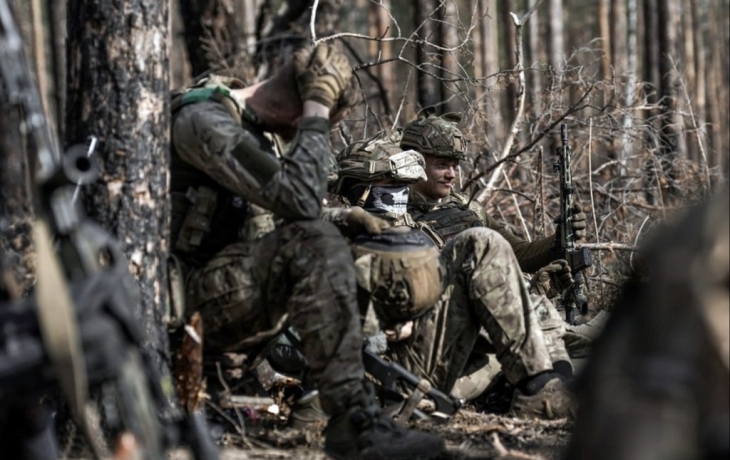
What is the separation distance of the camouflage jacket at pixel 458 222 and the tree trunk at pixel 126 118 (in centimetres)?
262

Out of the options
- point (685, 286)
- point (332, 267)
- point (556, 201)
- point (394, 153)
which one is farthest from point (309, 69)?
point (556, 201)

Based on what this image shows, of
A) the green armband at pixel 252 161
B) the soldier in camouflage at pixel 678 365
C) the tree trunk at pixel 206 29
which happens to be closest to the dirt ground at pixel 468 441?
the green armband at pixel 252 161

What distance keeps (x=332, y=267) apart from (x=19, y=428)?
4.81 feet

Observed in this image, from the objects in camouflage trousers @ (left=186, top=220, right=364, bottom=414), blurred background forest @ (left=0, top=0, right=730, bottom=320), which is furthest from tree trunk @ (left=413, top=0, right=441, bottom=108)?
camouflage trousers @ (left=186, top=220, right=364, bottom=414)

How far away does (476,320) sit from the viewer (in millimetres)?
5691

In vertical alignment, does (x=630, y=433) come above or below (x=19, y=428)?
above

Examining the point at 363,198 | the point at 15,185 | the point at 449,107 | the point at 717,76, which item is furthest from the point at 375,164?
the point at 717,76

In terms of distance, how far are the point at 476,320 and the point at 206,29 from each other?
7480 millimetres

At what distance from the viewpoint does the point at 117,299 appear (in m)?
2.98

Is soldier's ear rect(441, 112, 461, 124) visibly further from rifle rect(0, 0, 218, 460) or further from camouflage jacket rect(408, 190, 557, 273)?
rifle rect(0, 0, 218, 460)

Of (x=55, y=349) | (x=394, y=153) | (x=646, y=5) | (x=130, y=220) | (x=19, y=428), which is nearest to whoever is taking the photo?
(x=55, y=349)

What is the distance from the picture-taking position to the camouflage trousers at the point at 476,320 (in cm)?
546

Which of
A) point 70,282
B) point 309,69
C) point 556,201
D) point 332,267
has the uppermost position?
point 309,69

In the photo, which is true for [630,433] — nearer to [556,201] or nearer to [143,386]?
[143,386]
